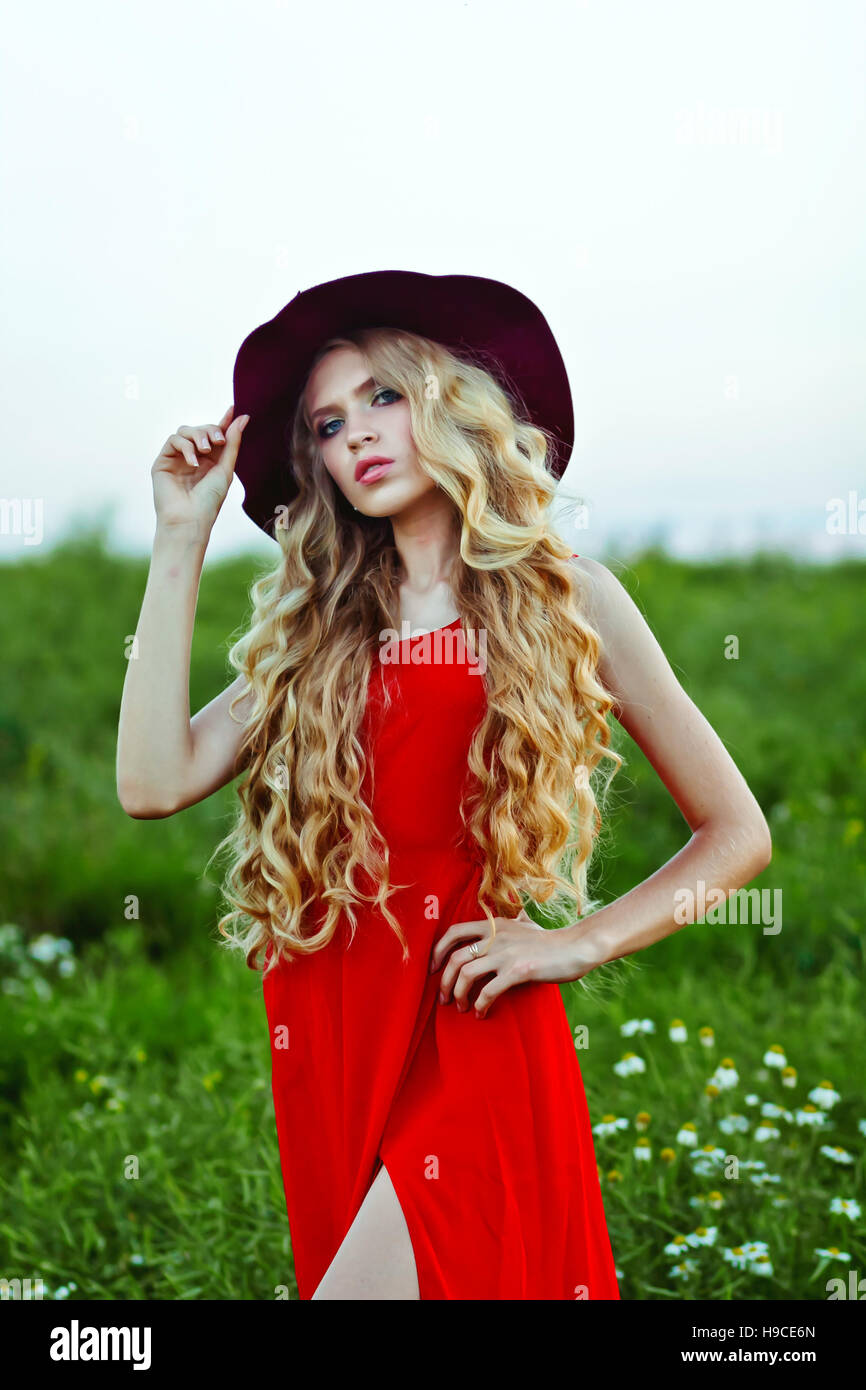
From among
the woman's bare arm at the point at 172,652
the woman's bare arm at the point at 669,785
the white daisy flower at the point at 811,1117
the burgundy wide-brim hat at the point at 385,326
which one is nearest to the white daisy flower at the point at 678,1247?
the white daisy flower at the point at 811,1117

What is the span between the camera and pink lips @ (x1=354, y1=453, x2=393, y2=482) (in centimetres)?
231

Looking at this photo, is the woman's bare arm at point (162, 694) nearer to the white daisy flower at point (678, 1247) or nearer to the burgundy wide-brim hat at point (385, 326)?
the burgundy wide-brim hat at point (385, 326)

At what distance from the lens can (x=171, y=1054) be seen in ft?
15.6

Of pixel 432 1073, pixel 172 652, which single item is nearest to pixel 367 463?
pixel 172 652

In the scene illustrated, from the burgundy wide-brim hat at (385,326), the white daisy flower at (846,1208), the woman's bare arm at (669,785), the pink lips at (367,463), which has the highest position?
the burgundy wide-brim hat at (385,326)

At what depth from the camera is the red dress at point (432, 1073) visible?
6.97 feet

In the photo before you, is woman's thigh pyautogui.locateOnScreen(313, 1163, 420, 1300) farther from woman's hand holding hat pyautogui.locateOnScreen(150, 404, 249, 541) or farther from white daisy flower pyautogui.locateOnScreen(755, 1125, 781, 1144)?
white daisy flower pyautogui.locateOnScreen(755, 1125, 781, 1144)

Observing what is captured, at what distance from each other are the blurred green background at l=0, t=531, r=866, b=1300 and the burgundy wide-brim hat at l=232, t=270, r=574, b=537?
332 millimetres

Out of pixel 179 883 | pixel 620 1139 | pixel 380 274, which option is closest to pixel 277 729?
pixel 380 274

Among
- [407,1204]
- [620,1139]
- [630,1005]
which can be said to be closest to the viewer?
[407,1204]

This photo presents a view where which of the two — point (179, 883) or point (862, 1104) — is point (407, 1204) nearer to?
point (862, 1104)

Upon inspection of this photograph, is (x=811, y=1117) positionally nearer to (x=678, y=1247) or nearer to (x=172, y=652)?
(x=678, y=1247)

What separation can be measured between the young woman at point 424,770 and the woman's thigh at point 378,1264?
60mm
